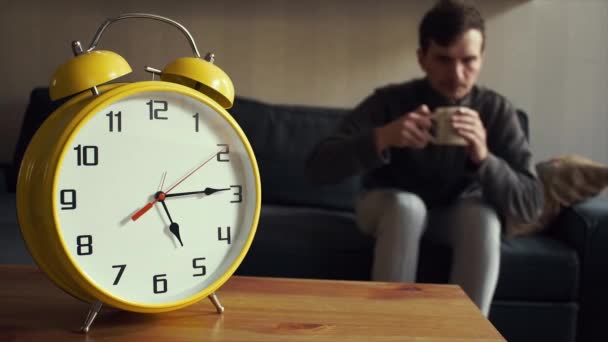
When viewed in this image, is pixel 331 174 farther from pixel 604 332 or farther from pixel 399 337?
pixel 399 337

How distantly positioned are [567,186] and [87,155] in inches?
64.1

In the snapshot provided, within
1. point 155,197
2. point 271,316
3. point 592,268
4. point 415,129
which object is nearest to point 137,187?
point 155,197

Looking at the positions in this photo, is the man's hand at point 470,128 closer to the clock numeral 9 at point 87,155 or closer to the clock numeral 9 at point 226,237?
the clock numeral 9 at point 226,237

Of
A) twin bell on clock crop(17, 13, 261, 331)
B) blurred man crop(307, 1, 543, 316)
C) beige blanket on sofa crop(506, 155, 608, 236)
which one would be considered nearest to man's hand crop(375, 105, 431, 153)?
blurred man crop(307, 1, 543, 316)

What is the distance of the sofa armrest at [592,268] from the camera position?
1.81 meters

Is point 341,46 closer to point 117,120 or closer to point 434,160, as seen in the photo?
point 434,160

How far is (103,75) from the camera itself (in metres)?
0.75

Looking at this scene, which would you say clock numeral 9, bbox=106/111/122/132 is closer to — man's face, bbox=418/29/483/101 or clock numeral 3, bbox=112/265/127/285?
clock numeral 3, bbox=112/265/127/285

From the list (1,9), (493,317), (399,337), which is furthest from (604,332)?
(1,9)

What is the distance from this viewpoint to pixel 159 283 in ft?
2.66

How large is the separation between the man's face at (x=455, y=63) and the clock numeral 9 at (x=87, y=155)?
A: 1215 millimetres

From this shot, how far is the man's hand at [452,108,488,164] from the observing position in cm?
158

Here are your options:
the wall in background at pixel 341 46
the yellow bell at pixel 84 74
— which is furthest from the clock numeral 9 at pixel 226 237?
the wall in background at pixel 341 46

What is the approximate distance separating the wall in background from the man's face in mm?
800
